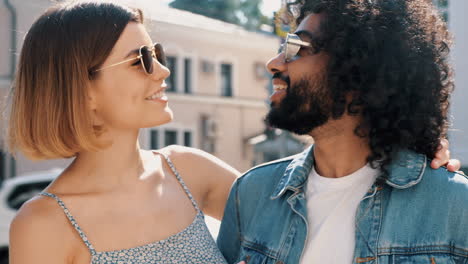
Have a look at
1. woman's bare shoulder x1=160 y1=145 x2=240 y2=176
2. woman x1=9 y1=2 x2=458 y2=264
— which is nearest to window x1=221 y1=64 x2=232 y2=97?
woman's bare shoulder x1=160 y1=145 x2=240 y2=176

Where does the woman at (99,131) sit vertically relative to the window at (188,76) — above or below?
above

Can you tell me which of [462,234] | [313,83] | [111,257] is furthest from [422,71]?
[111,257]

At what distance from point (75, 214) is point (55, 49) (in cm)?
76

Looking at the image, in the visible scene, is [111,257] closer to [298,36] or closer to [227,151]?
[298,36]

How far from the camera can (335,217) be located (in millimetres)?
2424

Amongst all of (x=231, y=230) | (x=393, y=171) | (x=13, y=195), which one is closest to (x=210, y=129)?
(x=13, y=195)

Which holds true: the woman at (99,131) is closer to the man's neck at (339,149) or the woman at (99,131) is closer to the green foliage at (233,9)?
the man's neck at (339,149)

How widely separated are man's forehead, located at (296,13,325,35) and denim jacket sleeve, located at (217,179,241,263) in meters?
0.80

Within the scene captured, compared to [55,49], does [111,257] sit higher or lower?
lower

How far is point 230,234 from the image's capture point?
9.38 feet

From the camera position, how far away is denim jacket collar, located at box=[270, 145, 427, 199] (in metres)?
2.33

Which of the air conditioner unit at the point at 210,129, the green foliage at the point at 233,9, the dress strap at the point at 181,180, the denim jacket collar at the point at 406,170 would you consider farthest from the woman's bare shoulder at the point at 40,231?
the green foliage at the point at 233,9

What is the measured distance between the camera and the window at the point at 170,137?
21.8 metres

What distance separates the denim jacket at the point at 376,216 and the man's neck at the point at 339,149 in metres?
0.12
